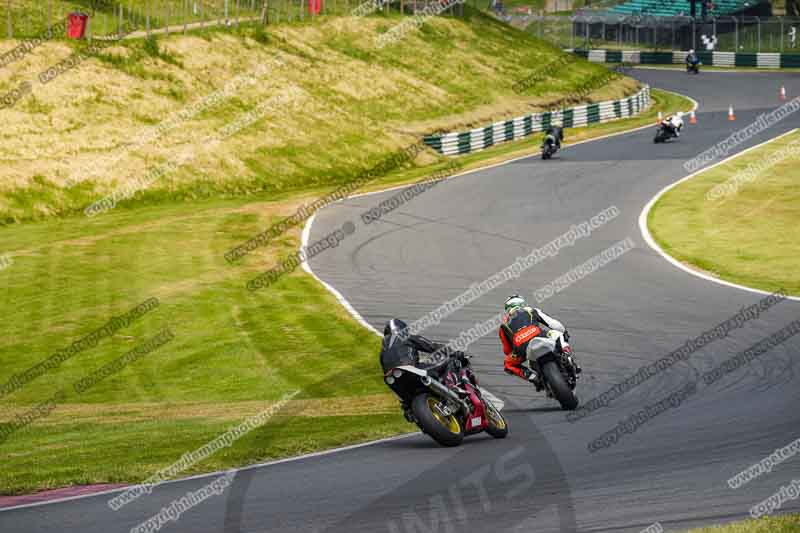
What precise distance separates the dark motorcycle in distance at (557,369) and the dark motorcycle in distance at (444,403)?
1.53 metres

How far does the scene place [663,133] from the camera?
45781 mm

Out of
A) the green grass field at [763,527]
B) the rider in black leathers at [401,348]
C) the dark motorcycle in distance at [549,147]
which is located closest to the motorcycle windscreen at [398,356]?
the rider in black leathers at [401,348]

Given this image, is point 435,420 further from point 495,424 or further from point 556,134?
point 556,134

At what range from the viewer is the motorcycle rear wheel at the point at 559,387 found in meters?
14.5

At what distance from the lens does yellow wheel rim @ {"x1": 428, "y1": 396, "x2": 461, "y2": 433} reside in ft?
41.3

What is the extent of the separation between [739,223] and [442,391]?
826 inches

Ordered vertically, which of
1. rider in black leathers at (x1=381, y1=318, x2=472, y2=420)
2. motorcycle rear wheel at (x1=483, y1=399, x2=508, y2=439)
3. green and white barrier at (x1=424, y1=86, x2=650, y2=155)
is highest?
rider in black leathers at (x1=381, y1=318, x2=472, y2=420)

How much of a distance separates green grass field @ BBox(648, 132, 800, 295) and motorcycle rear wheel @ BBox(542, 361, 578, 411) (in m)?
10.2

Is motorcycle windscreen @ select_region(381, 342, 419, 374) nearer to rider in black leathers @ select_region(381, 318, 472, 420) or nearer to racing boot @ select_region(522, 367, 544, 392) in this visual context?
rider in black leathers @ select_region(381, 318, 472, 420)

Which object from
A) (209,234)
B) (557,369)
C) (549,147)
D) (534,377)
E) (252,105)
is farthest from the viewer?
(252,105)

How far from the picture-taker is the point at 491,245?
29250 mm

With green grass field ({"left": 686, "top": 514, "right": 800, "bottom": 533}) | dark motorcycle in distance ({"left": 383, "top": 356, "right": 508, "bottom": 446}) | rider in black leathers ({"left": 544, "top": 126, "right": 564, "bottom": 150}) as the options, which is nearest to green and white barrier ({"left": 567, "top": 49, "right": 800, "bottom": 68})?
rider in black leathers ({"left": 544, "top": 126, "right": 564, "bottom": 150})

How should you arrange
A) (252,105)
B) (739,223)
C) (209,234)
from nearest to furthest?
(739,223)
(209,234)
(252,105)

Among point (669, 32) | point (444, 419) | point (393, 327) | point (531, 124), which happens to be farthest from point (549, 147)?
point (669, 32)
